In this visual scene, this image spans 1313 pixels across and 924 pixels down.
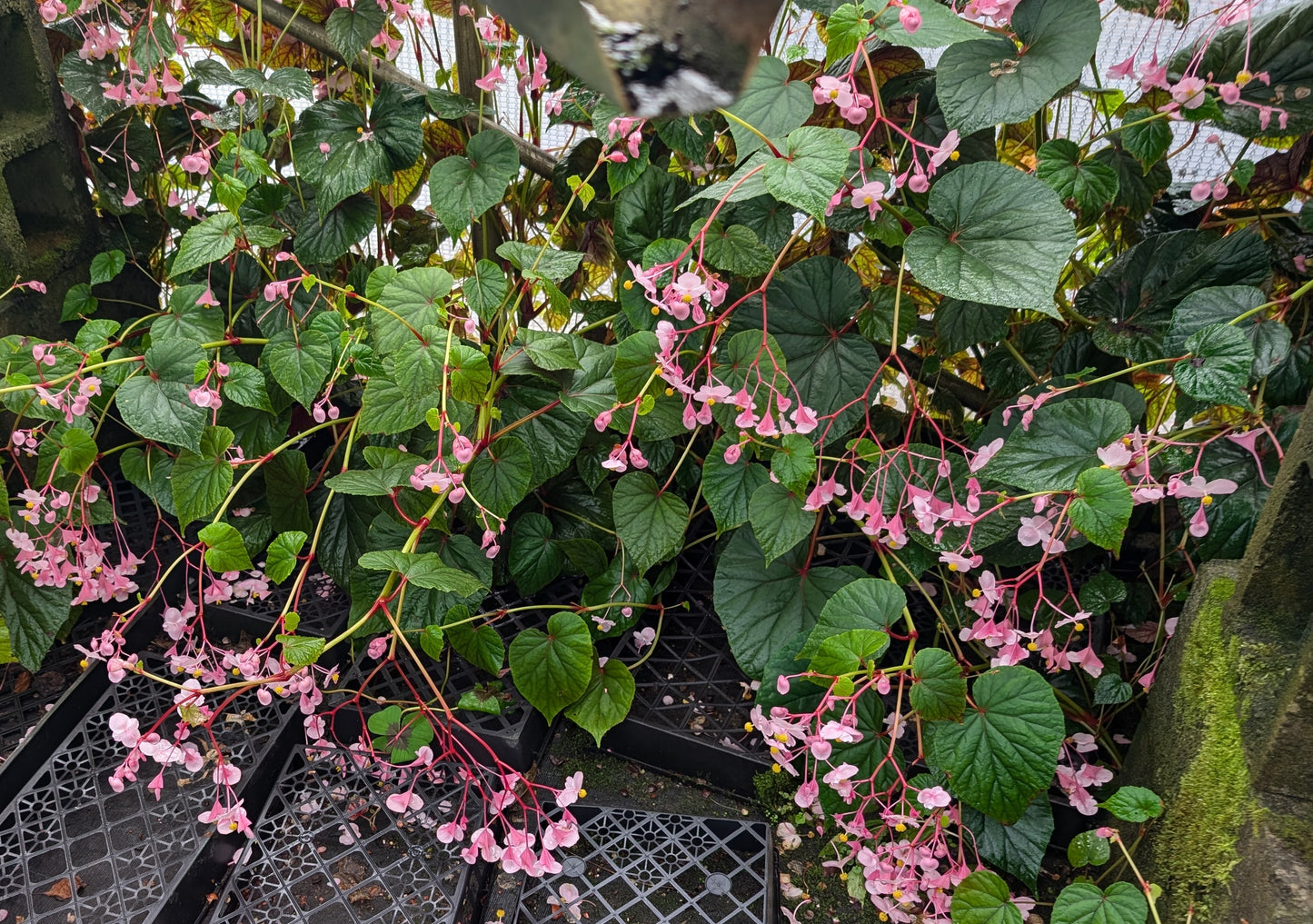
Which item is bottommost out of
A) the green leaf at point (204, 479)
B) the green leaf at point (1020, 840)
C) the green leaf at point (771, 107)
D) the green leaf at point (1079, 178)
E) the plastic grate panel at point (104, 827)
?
the plastic grate panel at point (104, 827)

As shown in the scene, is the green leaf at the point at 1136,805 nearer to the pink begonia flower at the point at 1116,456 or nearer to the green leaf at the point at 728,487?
the pink begonia flower at the point at 1116,456

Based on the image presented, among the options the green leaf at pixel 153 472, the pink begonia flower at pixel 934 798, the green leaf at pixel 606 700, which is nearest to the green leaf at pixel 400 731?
the green leaf at pixel 606 700

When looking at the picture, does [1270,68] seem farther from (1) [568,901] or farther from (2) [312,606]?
(2) [312,606]

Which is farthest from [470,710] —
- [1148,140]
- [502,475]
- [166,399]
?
[1148,140]

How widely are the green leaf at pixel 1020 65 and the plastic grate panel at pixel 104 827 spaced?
116cm

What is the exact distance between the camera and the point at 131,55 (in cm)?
123

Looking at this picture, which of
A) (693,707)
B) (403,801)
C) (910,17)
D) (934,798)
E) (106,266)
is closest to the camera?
(910,17)

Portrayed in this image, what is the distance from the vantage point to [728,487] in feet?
3.34

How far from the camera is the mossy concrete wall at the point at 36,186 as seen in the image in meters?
1.28

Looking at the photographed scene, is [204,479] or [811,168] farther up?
[811,168]

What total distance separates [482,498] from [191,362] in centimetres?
41

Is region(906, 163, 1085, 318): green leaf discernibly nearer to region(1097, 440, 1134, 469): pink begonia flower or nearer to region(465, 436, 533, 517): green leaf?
region(1097, 440, 1134, 469): pink begonia flower

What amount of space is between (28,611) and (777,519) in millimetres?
1024

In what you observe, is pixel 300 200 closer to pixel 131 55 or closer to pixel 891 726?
pixel 131 55
